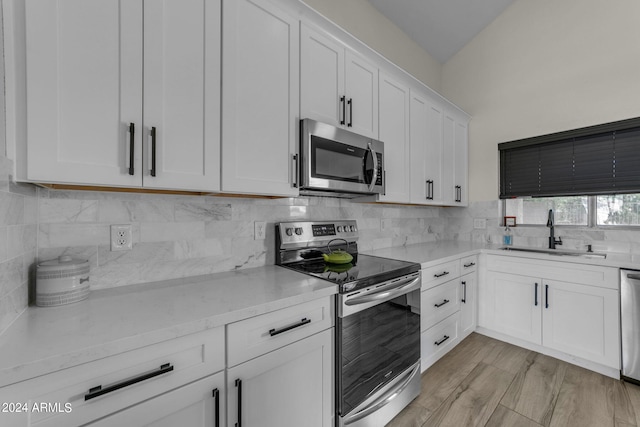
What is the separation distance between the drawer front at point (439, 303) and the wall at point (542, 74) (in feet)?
4.85

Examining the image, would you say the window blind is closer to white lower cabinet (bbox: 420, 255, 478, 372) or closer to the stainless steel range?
white lower cabinet (bbox: 420, 255, 478, 372)

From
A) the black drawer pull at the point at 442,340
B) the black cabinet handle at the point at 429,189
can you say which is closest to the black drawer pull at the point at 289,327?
the black drawer pull at the point at 442,340

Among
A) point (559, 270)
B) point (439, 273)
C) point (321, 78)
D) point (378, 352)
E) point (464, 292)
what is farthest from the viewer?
point (464, 292)

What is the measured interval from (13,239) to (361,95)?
1957mm

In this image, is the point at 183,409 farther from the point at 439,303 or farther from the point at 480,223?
the point at 480,223

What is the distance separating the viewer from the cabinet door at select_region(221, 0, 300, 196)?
1278 millimetres

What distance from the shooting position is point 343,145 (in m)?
1.74

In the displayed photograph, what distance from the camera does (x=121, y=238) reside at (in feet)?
4.12

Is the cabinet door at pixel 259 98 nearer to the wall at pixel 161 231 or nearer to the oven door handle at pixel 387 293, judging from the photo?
the wall at pixel 161 231

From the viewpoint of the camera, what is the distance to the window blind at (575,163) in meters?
2.27

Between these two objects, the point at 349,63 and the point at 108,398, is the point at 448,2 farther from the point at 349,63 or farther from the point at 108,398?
the point at 108,398

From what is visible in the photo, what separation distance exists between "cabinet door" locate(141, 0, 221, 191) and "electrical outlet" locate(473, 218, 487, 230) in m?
3.12

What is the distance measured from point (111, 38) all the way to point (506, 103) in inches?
141

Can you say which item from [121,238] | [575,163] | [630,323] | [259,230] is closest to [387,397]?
[259,230]
